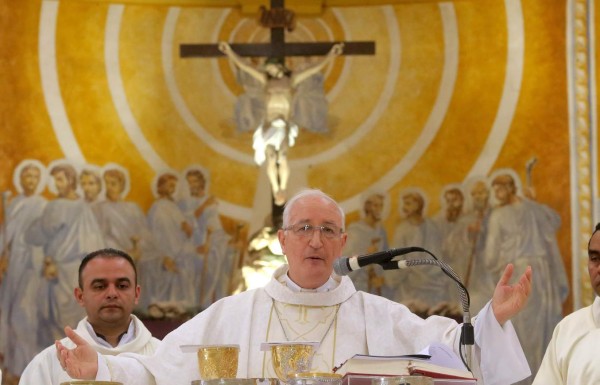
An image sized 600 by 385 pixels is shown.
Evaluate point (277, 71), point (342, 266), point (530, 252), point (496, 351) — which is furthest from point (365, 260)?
point (530, 252)

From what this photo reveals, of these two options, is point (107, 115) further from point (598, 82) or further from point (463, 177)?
point (598, 82)

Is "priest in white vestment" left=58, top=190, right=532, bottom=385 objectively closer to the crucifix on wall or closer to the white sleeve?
the white sleeve

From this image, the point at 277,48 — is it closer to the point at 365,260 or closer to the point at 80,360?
the point at 80,360

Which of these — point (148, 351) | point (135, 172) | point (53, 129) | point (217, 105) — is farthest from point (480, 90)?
point (148, 351)

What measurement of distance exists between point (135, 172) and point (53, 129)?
1.08 metres

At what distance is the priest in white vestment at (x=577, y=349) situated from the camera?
656cm

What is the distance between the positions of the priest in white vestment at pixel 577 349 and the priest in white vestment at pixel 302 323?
1.37 meters

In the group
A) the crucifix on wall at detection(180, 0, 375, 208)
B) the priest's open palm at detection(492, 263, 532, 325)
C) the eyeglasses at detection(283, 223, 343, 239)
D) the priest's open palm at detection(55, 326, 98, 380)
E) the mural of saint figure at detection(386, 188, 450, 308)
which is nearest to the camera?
the priest's open palm at detection(492, 263, 532, 325)

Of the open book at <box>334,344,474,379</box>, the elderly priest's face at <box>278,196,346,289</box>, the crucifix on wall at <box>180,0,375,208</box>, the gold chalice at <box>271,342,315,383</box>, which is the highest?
the crucifix on wall at <box>180,0,375,208</box>

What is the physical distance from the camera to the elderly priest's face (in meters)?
5.63

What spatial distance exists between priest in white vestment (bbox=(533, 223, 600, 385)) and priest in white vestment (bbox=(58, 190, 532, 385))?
4.49 ft

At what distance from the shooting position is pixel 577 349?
671 cm

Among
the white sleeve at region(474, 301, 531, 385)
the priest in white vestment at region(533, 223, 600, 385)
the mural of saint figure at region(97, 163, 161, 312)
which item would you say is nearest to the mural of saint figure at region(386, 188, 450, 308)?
the mural of saint figure at region(97, 163, 161, 312)

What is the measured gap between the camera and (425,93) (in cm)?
1414
